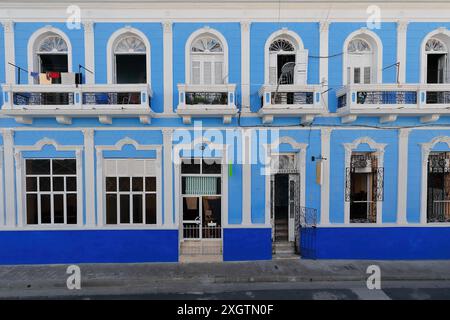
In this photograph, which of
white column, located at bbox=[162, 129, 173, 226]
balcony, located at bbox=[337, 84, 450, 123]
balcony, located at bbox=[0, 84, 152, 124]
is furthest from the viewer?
white column, located at bbox=[162, 129, 173, 226]

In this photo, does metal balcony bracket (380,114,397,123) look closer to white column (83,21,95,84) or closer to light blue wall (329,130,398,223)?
light blue wall (329,130,398,223)

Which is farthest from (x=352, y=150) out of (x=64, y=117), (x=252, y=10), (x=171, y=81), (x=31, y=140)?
(x=31, y=140)

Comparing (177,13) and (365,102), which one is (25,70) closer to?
(177,13)

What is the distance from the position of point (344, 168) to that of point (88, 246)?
27.6 ft

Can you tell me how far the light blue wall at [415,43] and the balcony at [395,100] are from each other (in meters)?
0.67

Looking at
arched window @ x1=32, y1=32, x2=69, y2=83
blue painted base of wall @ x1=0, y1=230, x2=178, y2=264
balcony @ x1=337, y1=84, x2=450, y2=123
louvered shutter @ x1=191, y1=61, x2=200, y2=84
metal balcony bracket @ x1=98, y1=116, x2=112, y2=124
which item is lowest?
blue painted base of wall @ x1=0, y1=230, x2=178, y2=264

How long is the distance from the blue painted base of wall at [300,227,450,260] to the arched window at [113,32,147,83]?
7.58 m

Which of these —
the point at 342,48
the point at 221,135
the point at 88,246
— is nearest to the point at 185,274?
the point at 88,246

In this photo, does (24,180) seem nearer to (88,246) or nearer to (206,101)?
(88,246)

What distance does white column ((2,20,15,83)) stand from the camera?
779cm

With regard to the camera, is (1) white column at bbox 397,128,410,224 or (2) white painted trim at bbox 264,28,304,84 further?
(1) white column at bbox 397,128,410,224

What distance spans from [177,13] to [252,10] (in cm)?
231

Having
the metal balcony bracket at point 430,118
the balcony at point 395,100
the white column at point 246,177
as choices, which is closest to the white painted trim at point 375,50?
the balcony at point 395,100

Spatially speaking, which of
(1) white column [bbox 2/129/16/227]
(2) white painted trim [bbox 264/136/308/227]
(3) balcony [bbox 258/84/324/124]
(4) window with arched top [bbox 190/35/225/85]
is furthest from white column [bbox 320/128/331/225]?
(1) white column [bbox 2/129/16/227]
